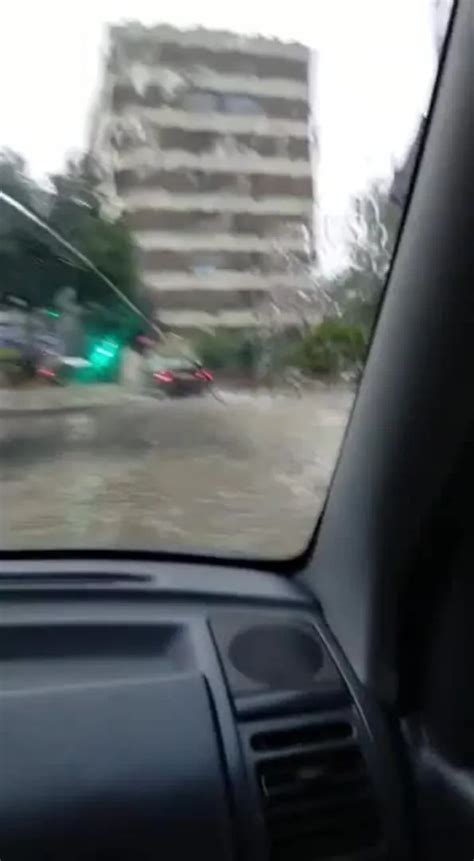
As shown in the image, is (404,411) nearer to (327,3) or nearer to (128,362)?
(128,362)

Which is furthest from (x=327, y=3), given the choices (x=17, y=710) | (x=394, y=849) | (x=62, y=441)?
(x=394, y=849)

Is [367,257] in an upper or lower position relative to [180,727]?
upper

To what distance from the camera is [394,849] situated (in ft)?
5.76

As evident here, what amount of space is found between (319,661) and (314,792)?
208mm

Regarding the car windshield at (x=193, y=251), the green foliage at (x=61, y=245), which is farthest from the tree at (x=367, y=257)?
the green foliage at (x=61, y=245)

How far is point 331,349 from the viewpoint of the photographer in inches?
73.5

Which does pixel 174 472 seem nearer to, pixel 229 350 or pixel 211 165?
pixel 229 350

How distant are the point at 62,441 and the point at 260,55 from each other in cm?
60

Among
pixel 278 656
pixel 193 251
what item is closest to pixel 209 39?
pixel 193 251

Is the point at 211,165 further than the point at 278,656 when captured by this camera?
No

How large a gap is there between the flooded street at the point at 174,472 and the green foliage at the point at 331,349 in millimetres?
36

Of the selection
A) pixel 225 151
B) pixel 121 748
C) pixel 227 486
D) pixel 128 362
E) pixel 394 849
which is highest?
pixel 225 151

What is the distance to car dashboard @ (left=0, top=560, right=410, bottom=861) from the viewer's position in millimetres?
1640

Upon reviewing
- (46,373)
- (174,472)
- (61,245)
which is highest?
(61,245)
